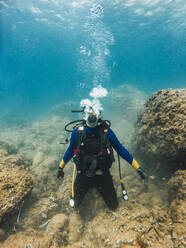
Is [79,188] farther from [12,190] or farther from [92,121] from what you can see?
[92,121]

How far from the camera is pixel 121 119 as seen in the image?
647 inches

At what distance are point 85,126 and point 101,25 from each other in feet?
101

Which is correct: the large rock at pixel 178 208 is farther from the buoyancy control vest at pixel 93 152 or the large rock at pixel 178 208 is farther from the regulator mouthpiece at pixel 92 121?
the regulator mouthpiece at pixel 92 121

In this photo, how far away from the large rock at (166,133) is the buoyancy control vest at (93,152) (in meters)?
1.76

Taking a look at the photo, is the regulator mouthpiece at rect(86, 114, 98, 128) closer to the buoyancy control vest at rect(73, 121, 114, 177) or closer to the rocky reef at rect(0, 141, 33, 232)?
the buoyancy control vest at rect(73, 121, 114, 177)

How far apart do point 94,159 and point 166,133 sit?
234cm

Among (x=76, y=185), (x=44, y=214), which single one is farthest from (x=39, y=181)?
(x=76, y=185)

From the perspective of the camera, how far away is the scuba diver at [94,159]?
3.35m

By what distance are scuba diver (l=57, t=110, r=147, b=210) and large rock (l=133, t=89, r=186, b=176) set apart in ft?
3.43

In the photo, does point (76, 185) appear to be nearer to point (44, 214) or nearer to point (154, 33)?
point (44, 214)

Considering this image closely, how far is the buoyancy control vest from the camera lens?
331 centimetres

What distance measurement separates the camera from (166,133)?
379 centimetres

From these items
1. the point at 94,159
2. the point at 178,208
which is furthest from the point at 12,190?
the point at 178,208

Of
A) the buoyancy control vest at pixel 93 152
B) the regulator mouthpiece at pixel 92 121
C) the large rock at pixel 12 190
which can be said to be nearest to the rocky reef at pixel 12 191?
the large rock at pixel 12 190
